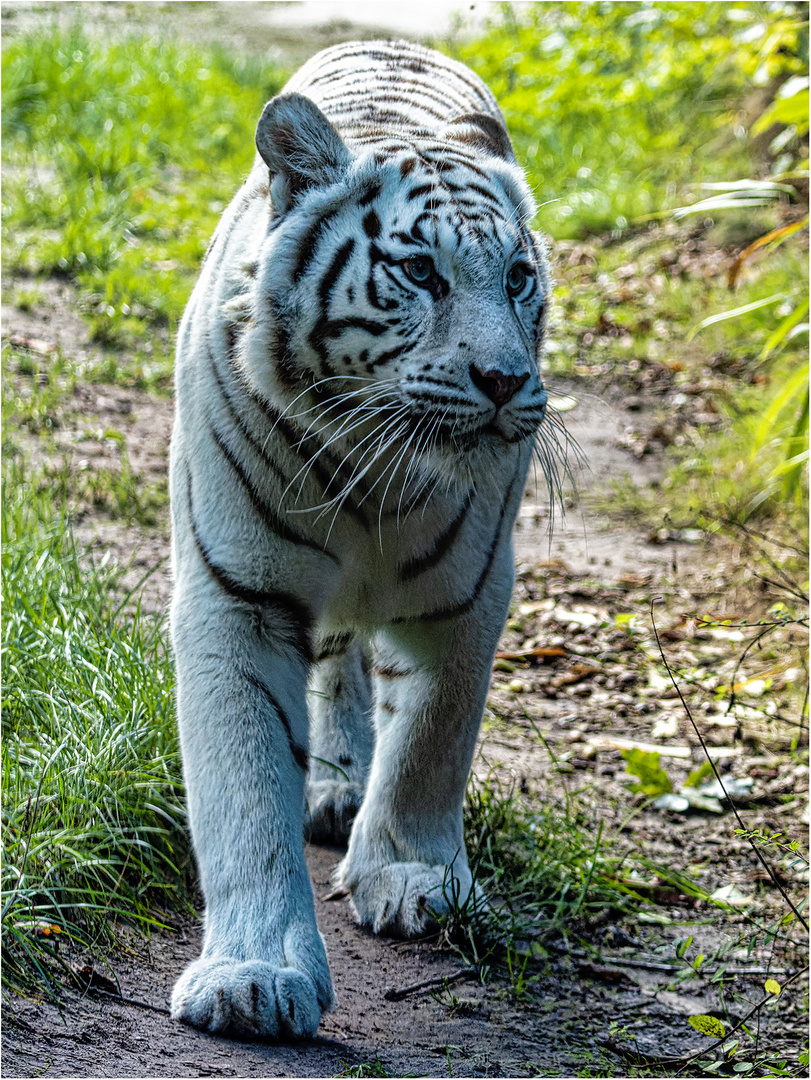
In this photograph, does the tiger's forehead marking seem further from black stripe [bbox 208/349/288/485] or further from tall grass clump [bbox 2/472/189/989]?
tall grass clump [bbox 2/472/189/989]

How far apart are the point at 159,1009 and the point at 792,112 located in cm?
327

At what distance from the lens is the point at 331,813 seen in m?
3.16

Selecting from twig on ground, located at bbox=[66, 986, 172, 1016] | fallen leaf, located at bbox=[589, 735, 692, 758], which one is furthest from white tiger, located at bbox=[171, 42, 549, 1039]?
fallen leaf, located at bbox=[589, 735, 692, 758]

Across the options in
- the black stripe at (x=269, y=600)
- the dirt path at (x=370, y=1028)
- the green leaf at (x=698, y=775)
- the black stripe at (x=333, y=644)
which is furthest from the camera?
the green leaf at (x=698, y=775)

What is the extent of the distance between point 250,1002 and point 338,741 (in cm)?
128

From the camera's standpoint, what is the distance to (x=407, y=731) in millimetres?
2729

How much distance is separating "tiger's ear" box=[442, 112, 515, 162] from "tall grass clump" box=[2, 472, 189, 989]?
153cm

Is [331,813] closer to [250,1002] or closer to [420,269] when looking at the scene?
[250,1002]

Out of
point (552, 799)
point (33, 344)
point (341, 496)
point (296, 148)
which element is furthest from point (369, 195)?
point (33, 344)

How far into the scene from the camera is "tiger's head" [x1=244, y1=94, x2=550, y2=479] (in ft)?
7.14

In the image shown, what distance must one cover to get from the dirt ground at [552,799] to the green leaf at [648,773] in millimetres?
91

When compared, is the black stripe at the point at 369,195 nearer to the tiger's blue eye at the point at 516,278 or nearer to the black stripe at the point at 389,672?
the tiger's blue eye at the point at 516,278

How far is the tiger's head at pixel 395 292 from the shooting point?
2.18 meters

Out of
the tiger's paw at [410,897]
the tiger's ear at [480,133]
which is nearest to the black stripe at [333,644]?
the tiger's paw at [410,897]
